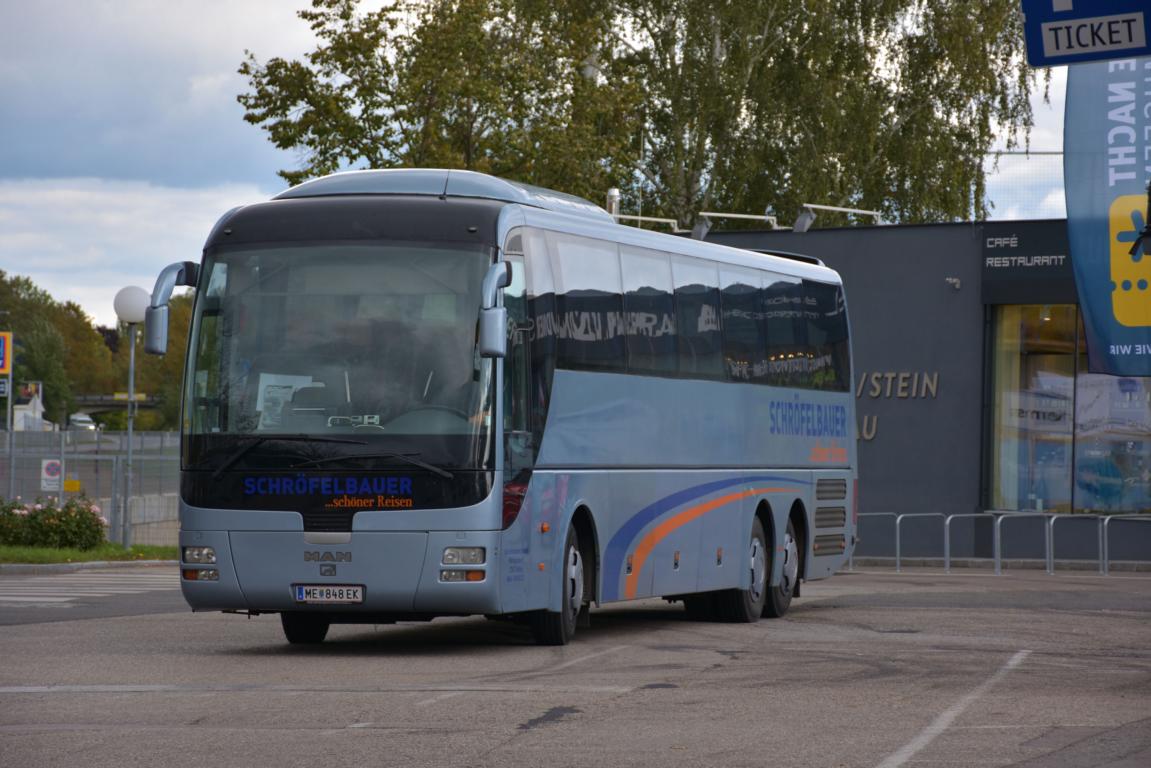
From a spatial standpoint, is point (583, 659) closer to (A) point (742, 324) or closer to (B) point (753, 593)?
(B) point (753, 593)

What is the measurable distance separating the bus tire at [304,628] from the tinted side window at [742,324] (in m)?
4.83

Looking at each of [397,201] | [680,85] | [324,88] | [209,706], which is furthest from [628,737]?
[680,85]

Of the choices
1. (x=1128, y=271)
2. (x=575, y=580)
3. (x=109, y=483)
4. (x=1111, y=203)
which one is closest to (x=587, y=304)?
(x=575, y=580)

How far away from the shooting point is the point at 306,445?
14703 millimetres

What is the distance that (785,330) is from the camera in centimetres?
2080

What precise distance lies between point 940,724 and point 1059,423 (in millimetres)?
25031

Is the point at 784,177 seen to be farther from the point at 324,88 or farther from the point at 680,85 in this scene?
the point at 324,88

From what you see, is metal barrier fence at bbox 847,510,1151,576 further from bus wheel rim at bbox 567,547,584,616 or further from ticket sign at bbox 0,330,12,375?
ticket sign at bbox 0,330,12,375

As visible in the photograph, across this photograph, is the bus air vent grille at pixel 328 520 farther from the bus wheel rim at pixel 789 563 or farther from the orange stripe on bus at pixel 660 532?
the bus wheel rim at pixel 789 563

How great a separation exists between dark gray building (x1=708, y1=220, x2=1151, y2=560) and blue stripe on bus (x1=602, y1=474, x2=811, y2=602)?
17.4m

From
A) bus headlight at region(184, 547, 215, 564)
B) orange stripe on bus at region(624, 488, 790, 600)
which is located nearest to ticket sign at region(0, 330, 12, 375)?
orange stripe on bus at region(624, 488, 790, 600)

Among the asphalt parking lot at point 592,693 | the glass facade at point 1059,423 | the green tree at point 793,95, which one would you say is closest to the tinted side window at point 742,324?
the asphalt parking lot at point 592,693

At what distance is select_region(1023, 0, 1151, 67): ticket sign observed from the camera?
11531 millimetres

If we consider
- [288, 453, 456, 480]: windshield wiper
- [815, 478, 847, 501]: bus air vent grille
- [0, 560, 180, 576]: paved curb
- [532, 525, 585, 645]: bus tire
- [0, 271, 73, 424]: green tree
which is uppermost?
[0, 271, 73, 424]: green tree
